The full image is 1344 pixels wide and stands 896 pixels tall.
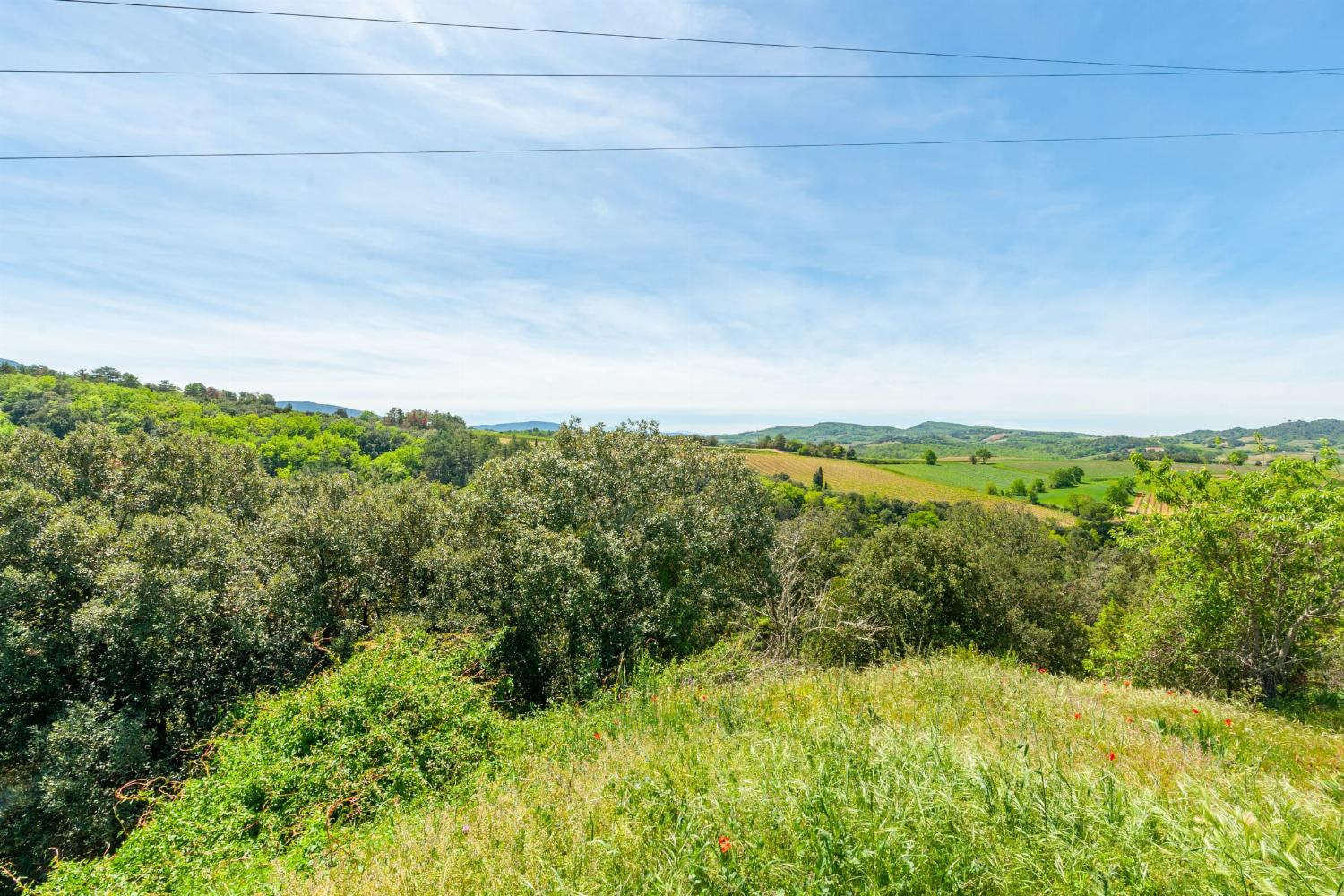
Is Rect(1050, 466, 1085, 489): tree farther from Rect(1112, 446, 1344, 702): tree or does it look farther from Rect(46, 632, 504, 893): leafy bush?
Rect(46, 632, 504, 893): leafy bush

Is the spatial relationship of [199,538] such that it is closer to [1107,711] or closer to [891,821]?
[891,821]

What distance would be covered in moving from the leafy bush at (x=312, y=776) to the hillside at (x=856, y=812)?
0.25 feet

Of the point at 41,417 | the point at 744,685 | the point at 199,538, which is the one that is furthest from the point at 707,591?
the point at 41,417

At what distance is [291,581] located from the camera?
13.0 m

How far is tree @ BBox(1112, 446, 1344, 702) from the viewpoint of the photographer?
9.98 metres

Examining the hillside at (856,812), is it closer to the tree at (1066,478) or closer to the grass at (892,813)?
the grass at (892,813)

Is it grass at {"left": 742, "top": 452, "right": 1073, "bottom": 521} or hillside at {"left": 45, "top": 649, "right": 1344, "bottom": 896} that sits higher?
hillside at {"left": 45, "top": 649, "right": 1344, "bottom": 896}

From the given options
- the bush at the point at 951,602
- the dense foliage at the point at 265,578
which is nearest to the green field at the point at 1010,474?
the bush at the point at 951,602

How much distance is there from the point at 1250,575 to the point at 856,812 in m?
13.9

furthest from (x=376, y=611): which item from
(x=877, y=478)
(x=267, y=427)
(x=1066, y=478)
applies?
(x=1066, y=478)

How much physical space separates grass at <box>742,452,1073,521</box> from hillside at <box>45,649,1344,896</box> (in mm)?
56917

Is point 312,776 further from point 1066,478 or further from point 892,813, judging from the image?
point 1066,478

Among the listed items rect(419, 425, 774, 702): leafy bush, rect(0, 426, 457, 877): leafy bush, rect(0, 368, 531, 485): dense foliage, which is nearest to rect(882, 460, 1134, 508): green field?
rect(0, 368, 531, 485): dense foliage

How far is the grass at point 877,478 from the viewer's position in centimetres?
7038
